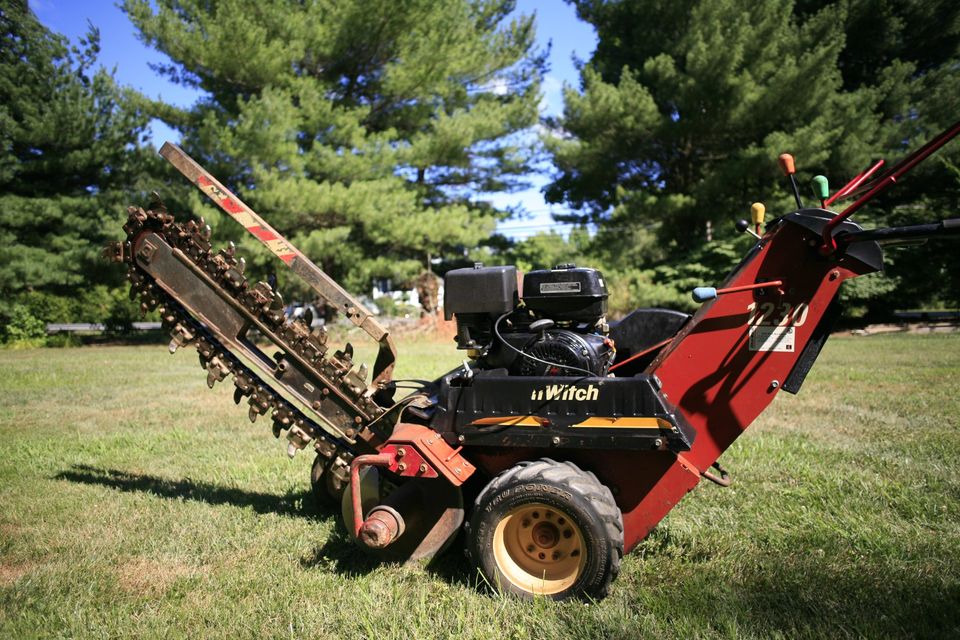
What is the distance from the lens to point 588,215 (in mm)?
25641

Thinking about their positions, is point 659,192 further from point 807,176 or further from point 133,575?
point 133,575

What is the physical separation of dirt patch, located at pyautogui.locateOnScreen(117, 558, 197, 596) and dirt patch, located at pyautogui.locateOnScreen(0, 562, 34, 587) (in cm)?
52

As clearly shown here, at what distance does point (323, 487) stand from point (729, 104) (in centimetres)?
1975

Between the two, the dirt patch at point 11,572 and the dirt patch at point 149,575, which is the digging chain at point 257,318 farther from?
the dirt patch at point 11,572

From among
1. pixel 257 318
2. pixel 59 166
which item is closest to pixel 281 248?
pixel 257 318

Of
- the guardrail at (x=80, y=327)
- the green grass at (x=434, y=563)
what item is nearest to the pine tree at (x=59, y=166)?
the guardrail at (x=80, y=327)

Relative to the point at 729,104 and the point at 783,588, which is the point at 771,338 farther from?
the point at 729,104

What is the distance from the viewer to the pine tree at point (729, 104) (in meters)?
→ 20.4

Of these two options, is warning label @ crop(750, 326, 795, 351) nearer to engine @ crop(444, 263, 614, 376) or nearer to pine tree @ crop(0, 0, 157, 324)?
engine @ crop(444, 263, 614, 376)

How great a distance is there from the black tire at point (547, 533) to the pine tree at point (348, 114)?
16944mm

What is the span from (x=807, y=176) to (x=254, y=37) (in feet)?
57.9

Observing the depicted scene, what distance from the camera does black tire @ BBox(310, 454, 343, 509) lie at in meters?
4.75

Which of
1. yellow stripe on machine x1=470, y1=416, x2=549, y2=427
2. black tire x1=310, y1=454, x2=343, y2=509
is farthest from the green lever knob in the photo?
black tire x1=310, y1=454, x2=343, y2=509

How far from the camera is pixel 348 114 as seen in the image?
68.4ft
